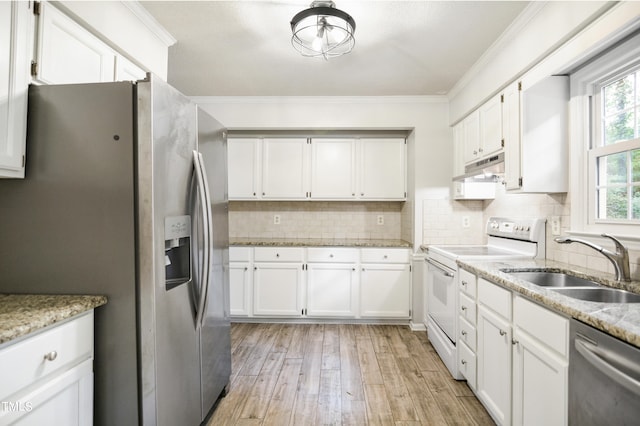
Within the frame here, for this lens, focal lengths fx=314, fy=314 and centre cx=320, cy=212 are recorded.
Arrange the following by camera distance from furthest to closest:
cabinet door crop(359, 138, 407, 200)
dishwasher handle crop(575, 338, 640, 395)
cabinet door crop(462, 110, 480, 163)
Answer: cabinet door crop(359, 138, 407, 200), cabinet door crop(462, 110, 480, 163), dishwasher handle crop(575, 338, 640, 395)

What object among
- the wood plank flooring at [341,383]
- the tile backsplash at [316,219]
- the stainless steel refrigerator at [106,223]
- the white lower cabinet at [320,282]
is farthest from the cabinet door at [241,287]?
the stainless steel refrigerator at [106,223]

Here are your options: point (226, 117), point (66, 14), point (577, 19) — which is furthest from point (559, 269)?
point (226, 117)

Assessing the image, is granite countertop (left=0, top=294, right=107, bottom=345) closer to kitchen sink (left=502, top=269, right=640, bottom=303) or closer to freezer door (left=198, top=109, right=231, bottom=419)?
freezer door (left=198, top=109, right=231, bottom=419)

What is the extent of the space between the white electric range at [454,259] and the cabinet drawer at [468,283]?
80 mm

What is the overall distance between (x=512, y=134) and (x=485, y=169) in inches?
16.9

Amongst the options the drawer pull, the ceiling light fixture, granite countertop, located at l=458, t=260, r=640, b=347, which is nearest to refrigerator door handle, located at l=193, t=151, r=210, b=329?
the drawer pull

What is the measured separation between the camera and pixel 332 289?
134 inches

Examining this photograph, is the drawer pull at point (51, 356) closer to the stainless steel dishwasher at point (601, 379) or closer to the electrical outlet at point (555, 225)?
the stainless steel dishwasher at point (601, 379)

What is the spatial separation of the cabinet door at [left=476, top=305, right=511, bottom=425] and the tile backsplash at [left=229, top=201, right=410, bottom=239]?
207 cm

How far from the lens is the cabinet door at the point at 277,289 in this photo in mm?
3426

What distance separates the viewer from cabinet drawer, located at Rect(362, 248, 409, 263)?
3.37m

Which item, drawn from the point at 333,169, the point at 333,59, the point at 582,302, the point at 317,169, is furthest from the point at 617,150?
the point at 317,169

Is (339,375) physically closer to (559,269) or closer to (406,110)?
(559,269)

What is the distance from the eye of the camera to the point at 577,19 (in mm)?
1559
